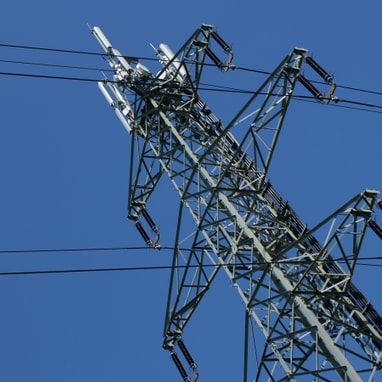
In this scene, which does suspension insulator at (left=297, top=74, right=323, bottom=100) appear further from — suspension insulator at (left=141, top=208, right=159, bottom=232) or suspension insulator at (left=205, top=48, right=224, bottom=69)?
suspension insulator at (left=141, top=208, right=159, bottom=232)

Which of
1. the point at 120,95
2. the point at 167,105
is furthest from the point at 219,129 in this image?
the point at 120,95

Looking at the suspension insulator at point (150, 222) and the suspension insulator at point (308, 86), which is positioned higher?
the suspension insulator at point (150, 222)

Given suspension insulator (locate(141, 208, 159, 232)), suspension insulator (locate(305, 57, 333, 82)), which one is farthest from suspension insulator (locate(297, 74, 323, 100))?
suspension insulator (locate(141, 208, 159, 232))

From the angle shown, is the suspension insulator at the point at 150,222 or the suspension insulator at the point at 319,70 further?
the suspension insulator at the point at 150,222

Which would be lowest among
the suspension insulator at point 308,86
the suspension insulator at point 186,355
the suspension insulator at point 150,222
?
the suspension insulator at point 186,355

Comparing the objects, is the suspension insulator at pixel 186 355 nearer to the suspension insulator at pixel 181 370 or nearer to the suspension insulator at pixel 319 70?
the suspension insulator at pixel 181 370

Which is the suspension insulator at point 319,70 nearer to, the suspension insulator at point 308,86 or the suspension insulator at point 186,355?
the suspension insulator at point 308,86

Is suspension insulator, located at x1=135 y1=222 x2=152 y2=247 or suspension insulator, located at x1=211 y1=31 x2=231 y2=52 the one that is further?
suspension insulator, located at x1=135 y1=222 x2=152 y2=247


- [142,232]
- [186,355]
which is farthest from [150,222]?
[186,355]

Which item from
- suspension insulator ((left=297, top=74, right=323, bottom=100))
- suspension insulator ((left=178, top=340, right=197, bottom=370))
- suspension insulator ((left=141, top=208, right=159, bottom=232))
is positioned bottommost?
suspension insulator ((left=178, top=340, right=197, bottom=370))

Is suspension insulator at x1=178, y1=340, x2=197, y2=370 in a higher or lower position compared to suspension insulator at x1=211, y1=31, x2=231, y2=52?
lower

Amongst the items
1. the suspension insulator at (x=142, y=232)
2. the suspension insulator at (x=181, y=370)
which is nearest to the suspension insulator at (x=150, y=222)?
the suspension insulator at (x=142, y=232)

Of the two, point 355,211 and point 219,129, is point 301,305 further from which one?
point 219,129

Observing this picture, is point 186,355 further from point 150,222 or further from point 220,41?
point 220,41
